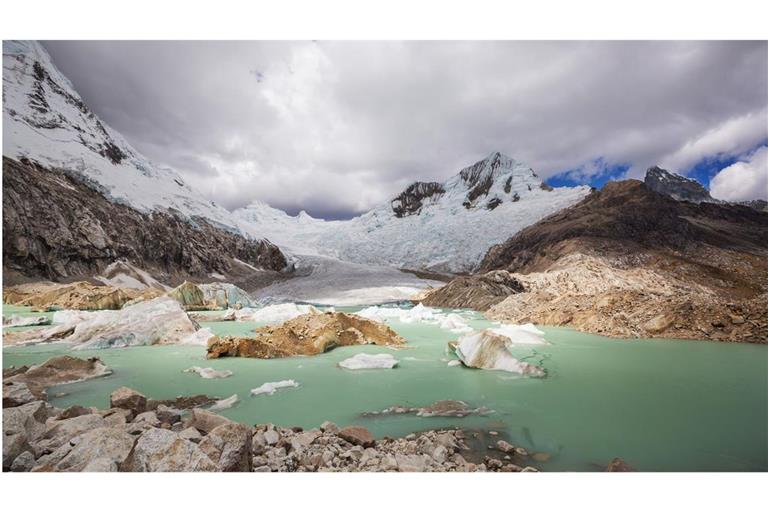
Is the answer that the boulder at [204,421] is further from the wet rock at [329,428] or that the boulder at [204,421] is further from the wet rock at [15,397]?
the wet rock at [15,397]

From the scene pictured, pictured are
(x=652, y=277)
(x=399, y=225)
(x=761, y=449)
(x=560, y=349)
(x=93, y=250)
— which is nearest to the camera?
(x=761, y=449)

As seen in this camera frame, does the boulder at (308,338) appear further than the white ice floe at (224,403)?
Yes

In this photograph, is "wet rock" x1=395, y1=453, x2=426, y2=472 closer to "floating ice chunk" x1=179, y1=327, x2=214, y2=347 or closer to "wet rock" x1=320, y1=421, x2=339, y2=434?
"wet rock" x1=320, y1=421, x2=339, y2=434

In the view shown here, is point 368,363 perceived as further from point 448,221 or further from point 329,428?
point 448,221

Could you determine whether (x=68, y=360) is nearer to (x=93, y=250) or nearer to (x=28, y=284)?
(x=28, y=284)

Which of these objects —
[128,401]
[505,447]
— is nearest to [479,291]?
[505,447]

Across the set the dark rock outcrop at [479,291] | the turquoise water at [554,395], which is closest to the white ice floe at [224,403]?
the turquoise water at [554,395]

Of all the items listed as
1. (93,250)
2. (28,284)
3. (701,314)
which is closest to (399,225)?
(93,250)
